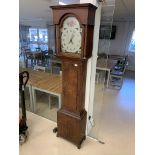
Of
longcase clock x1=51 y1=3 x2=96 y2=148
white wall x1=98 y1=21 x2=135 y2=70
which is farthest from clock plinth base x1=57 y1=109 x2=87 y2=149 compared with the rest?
white wall x1=98 y1=21 x2=135 y2=70

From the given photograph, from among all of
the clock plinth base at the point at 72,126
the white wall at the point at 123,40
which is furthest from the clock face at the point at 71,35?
the white wall at the point at 123,40

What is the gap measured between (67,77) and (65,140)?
3.32ft

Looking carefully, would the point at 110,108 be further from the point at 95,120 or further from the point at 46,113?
the point at 46,113

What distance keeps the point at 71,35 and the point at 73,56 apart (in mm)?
245

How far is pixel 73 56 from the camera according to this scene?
1638 mm

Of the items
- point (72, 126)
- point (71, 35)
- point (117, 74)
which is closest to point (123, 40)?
point (117, 74)

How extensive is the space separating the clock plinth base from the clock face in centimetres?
89

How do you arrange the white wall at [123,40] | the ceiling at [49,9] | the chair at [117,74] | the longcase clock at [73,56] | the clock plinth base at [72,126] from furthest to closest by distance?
the white wall at [123,40] → the chair at [117,74] → the clock plinth base at [72,126] → the ceiling at [49,9] → the longcase clock at [73,56]

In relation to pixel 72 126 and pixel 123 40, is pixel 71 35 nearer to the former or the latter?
pixel 72 126

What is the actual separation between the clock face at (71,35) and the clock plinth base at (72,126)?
0.89 m

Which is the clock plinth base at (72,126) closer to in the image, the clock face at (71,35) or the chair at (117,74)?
the clock face at (71,35)

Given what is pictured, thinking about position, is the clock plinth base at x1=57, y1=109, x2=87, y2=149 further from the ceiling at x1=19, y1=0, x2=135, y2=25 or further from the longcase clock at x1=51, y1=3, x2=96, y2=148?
the ceiling at x1=19, y1=0, x2=135, y2=25

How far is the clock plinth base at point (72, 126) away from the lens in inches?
74.1
